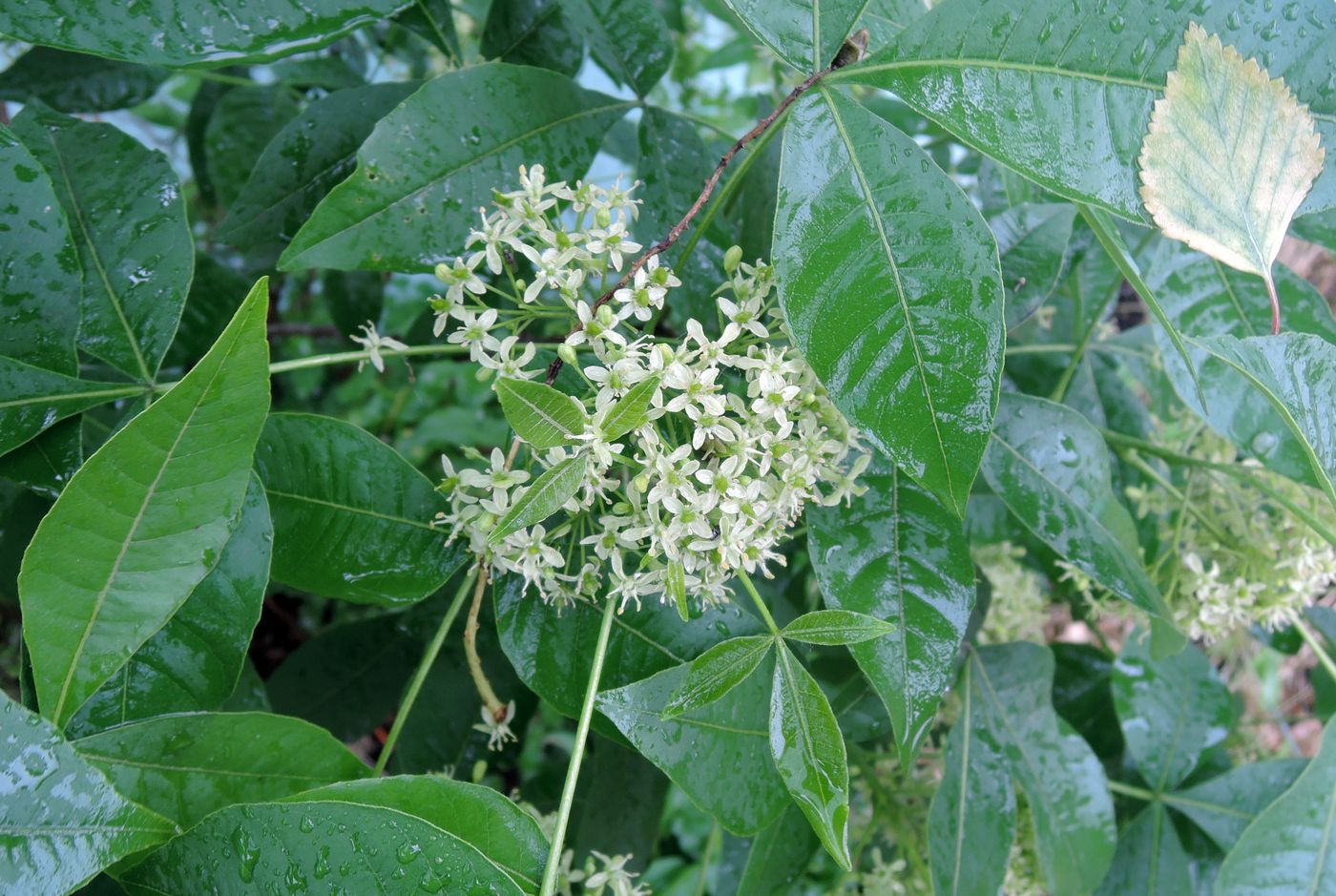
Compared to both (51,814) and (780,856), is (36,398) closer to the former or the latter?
(51,814)

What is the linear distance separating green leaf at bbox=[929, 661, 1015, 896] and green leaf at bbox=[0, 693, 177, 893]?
0.74m

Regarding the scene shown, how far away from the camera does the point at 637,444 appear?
2.26 ft

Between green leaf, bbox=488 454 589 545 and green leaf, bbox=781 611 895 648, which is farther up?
green leaf, bbox=488 454 589 545

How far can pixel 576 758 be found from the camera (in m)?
0.71

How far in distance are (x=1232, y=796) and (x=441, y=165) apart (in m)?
1.24

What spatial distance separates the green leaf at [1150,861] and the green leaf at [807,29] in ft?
3.54

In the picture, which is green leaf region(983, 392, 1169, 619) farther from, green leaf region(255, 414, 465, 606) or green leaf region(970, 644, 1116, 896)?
green leaf region(255, 414, 465, 606)

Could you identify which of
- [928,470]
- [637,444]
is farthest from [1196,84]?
[637,444]

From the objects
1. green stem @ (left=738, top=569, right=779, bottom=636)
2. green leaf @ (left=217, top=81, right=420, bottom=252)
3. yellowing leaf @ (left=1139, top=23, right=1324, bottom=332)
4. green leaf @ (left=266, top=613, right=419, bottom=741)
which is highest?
yellowing leaf @ (left=1139, top=23, right=1324, bottom=332)

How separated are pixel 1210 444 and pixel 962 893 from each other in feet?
2.26

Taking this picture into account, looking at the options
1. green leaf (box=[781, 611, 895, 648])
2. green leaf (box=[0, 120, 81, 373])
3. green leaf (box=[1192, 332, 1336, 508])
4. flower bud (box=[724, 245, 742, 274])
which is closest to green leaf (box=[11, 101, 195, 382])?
green leaf (box=[0, 120, 81, 373])

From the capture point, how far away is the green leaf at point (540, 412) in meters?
0.61

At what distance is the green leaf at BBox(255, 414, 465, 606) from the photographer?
803 mm

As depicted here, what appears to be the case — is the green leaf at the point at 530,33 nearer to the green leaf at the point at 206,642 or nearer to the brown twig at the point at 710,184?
the brown twig at the point at 710,184
